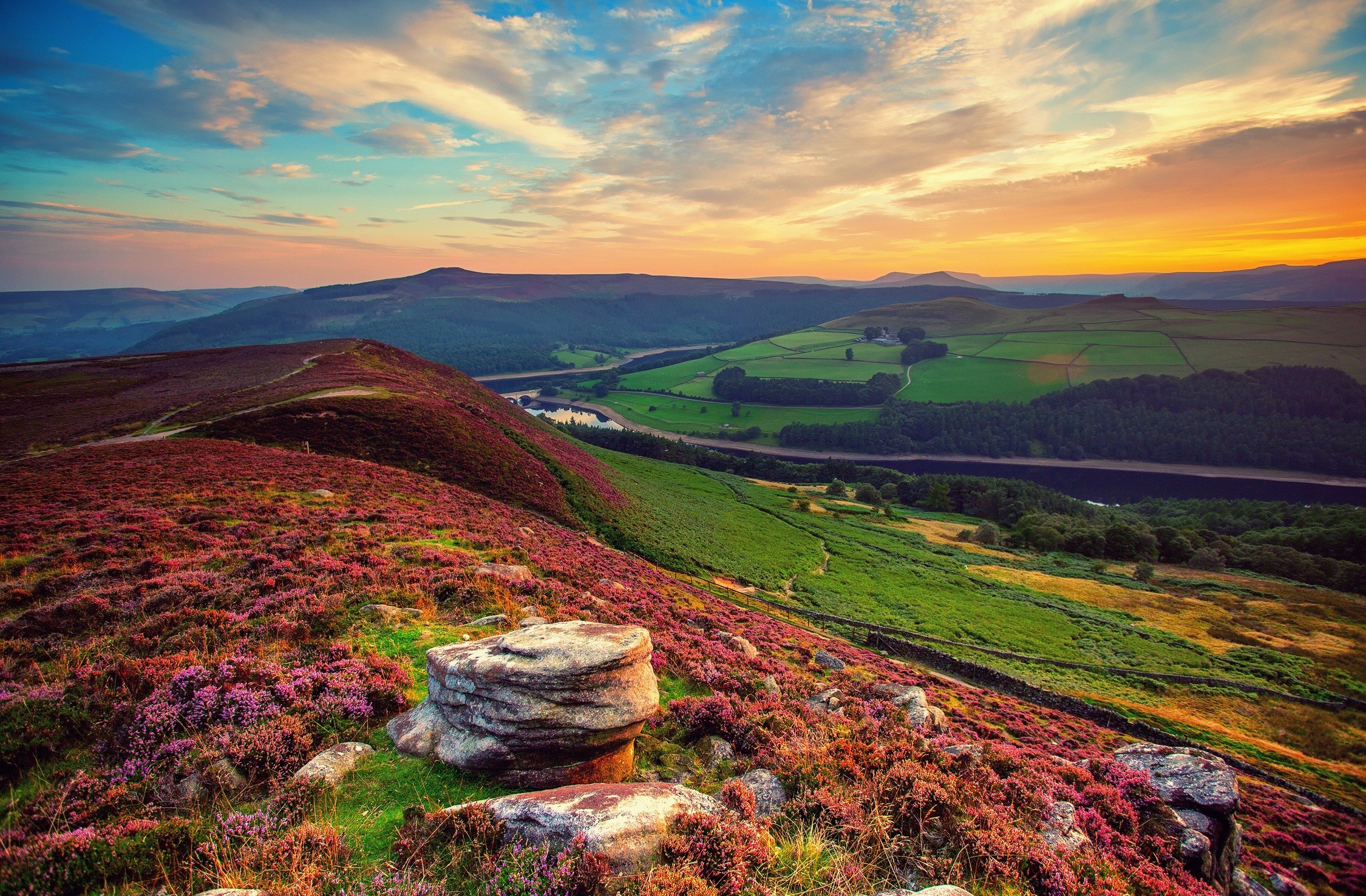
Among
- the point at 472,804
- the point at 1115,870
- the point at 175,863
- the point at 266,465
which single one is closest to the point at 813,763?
the point at 1115,870

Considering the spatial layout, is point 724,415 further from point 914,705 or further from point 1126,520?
point 914,705

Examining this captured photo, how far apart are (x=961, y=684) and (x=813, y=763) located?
74.4 ft

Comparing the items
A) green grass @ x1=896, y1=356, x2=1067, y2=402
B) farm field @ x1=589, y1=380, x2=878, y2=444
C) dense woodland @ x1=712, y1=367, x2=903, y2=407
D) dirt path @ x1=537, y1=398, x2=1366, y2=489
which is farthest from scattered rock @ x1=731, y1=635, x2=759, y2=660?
green grass @ x1=896, y1=356, x2=1067, y2=402

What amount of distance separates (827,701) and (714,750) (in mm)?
5986

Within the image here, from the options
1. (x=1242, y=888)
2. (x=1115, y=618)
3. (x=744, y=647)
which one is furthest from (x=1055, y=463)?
(x=744, y=647)

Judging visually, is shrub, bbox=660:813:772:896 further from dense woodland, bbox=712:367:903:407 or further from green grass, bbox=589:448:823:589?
dense woodland, bbox=712:367:903:407

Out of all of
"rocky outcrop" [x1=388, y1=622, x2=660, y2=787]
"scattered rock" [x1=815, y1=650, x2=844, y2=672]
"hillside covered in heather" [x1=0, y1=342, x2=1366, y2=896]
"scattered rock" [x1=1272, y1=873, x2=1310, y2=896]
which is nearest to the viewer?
"hillside covered in heather" [x1=0, y1=342, x2=1366, y2=896]

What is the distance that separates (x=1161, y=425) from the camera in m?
141

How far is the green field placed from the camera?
163 meters

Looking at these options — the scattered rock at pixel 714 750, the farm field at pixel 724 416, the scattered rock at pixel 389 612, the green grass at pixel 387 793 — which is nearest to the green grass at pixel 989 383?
the farm field at pixel 724 416

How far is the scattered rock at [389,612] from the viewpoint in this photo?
12.5m

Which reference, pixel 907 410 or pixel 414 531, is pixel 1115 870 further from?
pixel 907 410

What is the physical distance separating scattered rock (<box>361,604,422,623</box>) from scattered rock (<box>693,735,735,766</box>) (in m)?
7.95

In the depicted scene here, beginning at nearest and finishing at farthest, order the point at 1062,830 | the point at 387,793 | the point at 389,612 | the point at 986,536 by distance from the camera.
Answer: the point at 387,793, the point at 1062,830, the point at 389,612, the point at 986,536
